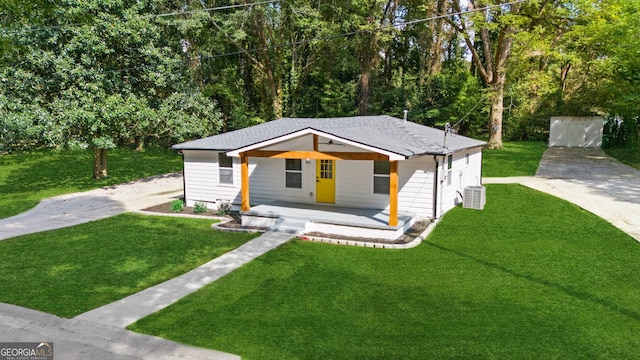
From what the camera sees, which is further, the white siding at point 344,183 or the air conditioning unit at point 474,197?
the air conditioning unit at point 474,197

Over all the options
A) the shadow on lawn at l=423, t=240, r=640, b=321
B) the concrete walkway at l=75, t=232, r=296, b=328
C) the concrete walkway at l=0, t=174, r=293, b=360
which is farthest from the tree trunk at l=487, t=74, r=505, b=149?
the concrete walkway at l=75, t=232, r=296, b=328

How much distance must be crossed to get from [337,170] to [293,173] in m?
1.61

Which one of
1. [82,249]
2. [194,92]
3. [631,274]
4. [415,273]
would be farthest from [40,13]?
[631,274]

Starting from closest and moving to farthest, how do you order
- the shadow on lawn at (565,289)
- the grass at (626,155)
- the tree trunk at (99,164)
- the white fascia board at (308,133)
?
the shadow on lawn at (565,289)
the white fascia board at (308,133)
the tree trunk at (99,164)
the grass at (626,155)

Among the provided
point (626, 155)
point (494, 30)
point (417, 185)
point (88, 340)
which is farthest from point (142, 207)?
point (626, 155)

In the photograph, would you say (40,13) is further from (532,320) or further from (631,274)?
(631,274)

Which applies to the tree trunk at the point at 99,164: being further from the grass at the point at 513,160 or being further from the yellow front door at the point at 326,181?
the grass at the point at 513,160

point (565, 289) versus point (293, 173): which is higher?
point (293, 173)

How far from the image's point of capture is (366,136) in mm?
12438

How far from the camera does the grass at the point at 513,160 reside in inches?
808

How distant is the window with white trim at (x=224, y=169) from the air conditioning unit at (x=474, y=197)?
8.29 metres

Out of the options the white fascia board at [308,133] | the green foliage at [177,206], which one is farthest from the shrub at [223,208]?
the white fascia board at [308,133]

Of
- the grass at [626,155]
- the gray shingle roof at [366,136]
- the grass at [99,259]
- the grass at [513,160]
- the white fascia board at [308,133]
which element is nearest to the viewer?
the grass at [99,259]

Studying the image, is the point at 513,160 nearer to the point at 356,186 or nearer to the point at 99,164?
the point at 356,186
